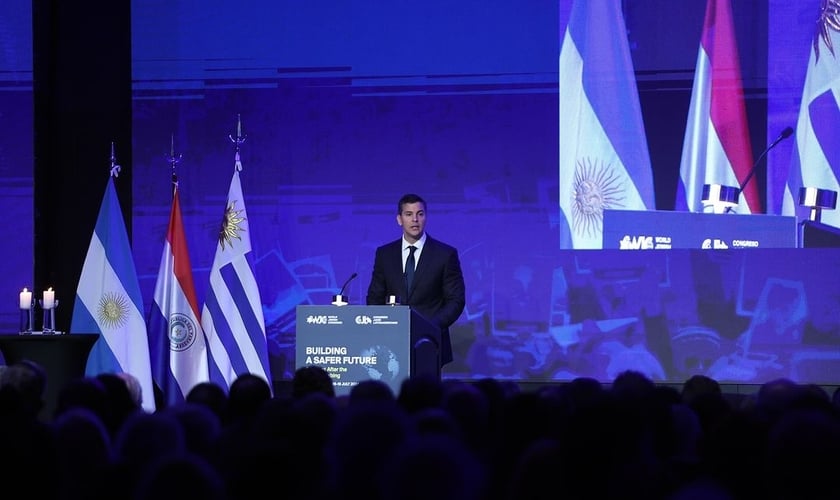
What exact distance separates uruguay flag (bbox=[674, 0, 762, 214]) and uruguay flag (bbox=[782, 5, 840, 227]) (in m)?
0.33

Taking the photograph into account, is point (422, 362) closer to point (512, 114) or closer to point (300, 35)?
point (512, 114)

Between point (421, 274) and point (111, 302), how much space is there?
106 inches

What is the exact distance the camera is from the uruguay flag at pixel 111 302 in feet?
27.6

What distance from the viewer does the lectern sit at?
19.1 ft

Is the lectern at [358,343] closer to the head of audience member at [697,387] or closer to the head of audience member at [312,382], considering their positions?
the head of audience member at [312,382]

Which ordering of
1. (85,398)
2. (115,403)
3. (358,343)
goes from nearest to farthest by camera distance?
1. (85,398)
2. (115,403)
3. (358,343)

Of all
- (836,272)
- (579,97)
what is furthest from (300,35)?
(836,272)

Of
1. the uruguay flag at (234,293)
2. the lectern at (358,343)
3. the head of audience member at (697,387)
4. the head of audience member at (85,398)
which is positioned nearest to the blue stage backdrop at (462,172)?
the uruguay flag at (234,293)

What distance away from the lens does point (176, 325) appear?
8617mm

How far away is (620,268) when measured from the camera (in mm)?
8438

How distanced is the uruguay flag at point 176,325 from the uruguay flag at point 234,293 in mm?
135

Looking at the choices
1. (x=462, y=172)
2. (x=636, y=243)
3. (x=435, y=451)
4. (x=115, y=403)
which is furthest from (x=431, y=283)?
(x=435, y=451)

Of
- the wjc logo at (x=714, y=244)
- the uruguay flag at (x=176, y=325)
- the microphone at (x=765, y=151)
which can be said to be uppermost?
the microphone at (x=765, y=151)

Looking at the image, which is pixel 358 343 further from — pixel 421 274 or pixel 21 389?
pixel 21 389
